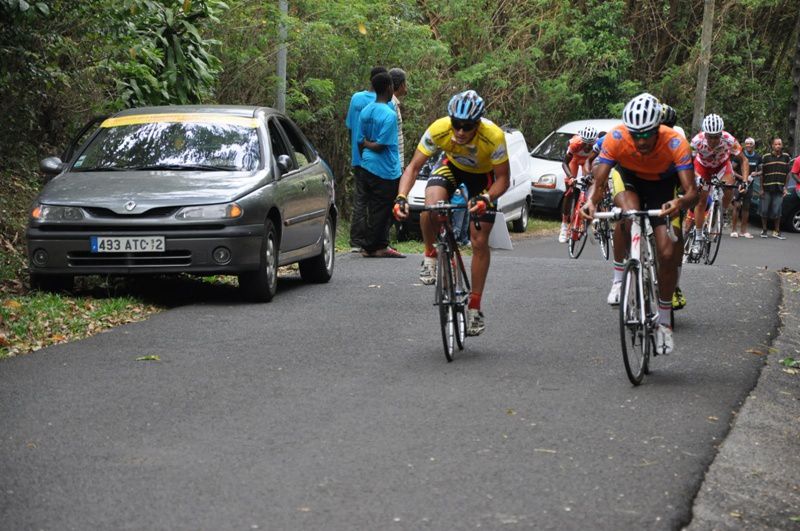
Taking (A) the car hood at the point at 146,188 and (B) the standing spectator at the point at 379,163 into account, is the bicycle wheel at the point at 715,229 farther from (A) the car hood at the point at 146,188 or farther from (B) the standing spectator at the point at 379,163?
(A) the car hood at the point at 146,188

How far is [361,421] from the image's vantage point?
7254 mm

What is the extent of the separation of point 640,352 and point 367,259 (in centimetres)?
851

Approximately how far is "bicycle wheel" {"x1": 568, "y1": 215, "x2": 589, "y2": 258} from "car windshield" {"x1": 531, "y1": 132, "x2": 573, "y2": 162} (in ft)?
30.9

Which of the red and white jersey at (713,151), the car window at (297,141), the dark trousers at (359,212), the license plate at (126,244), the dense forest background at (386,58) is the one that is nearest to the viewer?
the license plate at (126,244)

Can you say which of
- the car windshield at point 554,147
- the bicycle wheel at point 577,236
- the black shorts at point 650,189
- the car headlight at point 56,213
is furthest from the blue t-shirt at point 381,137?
the car windshield at point 554,147

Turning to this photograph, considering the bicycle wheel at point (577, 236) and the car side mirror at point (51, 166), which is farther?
the bicycle wheel at point (577, 236)

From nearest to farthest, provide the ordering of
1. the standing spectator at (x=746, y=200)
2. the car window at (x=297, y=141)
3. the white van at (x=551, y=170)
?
1. the car window at (x=297, y=141)
2. the standing spectator at (x=746, y=200)
3. the white van at (x=551, y=170)

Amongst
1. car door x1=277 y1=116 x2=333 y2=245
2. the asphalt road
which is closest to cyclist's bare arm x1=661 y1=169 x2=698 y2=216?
the asphalt road

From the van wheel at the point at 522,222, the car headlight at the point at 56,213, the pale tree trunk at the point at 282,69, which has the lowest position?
the van wheel at the point at 522,222

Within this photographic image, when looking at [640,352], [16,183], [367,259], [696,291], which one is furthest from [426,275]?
[16,183]

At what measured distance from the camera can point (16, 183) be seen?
53.8 feet

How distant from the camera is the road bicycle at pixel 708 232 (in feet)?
59.7

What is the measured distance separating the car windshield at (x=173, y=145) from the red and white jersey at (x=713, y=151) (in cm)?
590

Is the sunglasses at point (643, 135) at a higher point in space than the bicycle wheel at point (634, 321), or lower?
higher
